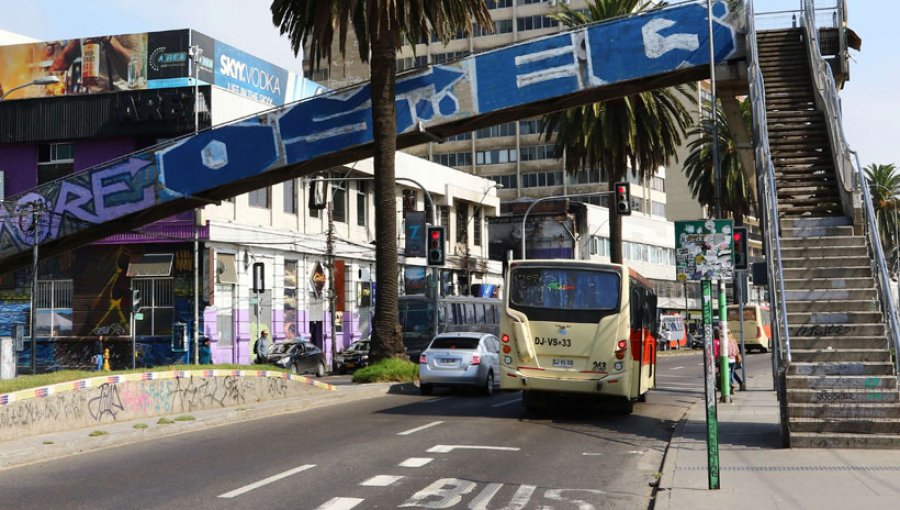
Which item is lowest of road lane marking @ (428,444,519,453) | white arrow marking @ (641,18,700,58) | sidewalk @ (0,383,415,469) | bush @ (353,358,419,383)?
road lane marking @ (428,444,519,453)

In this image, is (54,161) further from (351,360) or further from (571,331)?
(571,331)

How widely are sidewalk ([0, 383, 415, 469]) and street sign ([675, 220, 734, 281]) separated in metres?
8.59

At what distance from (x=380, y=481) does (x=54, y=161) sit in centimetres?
4168

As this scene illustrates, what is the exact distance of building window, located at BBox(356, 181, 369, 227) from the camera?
59.2 meters

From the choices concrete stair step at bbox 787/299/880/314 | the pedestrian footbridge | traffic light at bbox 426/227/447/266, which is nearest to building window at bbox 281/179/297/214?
the pedestrian footbridge

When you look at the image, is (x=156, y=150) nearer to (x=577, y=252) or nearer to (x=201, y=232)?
(x=201, y=232)

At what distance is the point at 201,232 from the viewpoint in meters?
44.7

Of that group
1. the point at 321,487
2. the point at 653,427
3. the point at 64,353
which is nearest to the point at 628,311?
the point at 653,427

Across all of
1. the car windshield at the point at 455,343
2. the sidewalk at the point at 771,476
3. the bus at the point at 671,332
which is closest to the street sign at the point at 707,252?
the sidewalk at the point at 771,476

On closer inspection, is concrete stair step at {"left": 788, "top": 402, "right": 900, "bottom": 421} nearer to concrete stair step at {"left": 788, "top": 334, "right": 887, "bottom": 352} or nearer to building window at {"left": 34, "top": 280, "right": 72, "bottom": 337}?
concrete stair step at {"left": 788, "top": 334, "right": 887, "bottom": 352}

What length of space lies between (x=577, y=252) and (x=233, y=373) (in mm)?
69335

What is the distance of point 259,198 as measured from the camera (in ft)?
163

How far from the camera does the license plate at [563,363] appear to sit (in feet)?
66.0

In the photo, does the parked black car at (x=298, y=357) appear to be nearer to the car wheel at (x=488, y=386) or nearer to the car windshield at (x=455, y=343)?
the car windshield at (x=455, y=343)
